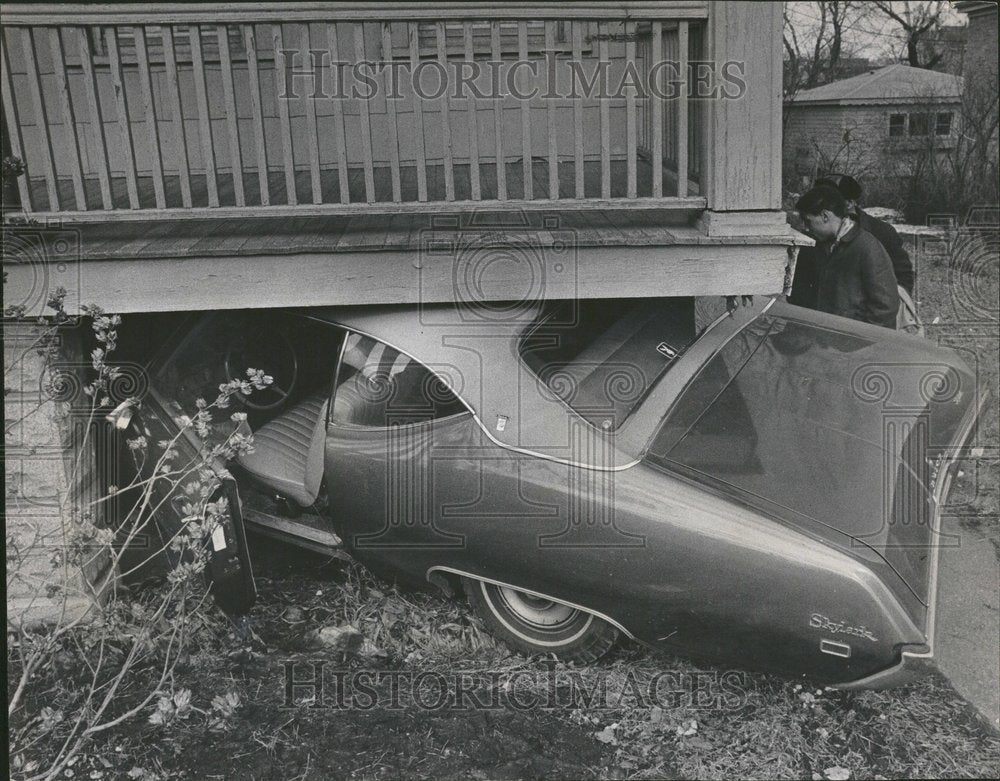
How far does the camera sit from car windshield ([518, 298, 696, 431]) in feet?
12.5

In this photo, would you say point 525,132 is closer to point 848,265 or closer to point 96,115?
point 96,115

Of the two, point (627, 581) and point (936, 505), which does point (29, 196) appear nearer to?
point (627, 581)

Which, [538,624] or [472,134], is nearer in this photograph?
[538,624]

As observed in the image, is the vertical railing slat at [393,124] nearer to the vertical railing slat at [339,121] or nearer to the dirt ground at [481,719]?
the vertical railing slat at [339,121]

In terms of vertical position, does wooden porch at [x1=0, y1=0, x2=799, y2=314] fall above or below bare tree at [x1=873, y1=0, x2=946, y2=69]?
below

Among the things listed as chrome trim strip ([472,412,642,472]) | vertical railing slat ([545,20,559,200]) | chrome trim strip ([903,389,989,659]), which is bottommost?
chrome trim strip ([903,389,989,659])

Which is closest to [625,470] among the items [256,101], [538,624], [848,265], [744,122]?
[538,624]

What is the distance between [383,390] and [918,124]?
15.7m

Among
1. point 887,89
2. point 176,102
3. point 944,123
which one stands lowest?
point 944,123

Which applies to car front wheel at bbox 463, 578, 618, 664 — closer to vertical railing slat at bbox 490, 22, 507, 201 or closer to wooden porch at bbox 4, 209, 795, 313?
wooden porch at bbox 4, 209, 795, 313

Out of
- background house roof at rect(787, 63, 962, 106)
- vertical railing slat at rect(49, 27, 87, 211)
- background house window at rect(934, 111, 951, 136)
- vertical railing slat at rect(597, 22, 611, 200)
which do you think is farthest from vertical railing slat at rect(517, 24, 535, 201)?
background house roof at rect(787, 63, 962, 106)

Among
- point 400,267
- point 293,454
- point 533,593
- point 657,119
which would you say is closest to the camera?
point 533,593

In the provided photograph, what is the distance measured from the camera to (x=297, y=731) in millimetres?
3531

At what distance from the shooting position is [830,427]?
372 centimetres
